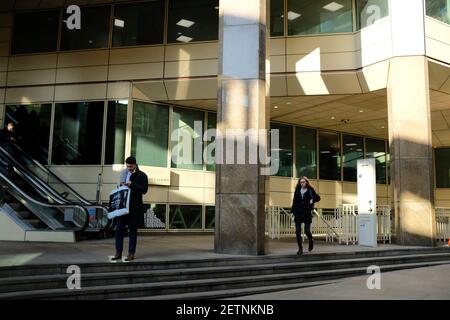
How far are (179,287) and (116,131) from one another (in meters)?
10.6

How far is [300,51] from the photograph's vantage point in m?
15.1

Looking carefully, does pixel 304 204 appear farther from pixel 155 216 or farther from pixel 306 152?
pixel 306 152

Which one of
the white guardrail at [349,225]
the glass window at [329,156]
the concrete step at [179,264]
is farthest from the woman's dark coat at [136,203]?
the glass window at [329,156]

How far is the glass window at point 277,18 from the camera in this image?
15.6m

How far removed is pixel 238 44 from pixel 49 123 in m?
9.64

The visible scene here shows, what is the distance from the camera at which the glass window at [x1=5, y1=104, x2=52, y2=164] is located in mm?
16511

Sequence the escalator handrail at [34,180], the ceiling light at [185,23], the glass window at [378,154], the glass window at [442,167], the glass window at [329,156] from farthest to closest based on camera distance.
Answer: the glass window at [442,167]
the glass window at [378,154]
the glass window at [329,156]
the ceiling light at [185,23]
the escalator handrail at [34,180]

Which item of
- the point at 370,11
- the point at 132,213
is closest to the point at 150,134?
the point at 370,11

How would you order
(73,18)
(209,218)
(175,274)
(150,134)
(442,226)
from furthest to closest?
(209,218), (73,18), (150,134), (442,226), (175,274)

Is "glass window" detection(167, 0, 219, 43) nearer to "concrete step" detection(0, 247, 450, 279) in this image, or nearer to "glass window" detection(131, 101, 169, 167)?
"glass window" detection(131, 101, 169, 167)

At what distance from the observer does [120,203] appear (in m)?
7.15

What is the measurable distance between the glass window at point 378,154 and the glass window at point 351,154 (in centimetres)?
51

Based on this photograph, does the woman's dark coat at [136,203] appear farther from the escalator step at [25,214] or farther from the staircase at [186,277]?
the escalator step at [25,214]

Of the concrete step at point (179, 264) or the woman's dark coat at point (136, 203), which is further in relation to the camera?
the woman's dark coat at point (136, 203)
